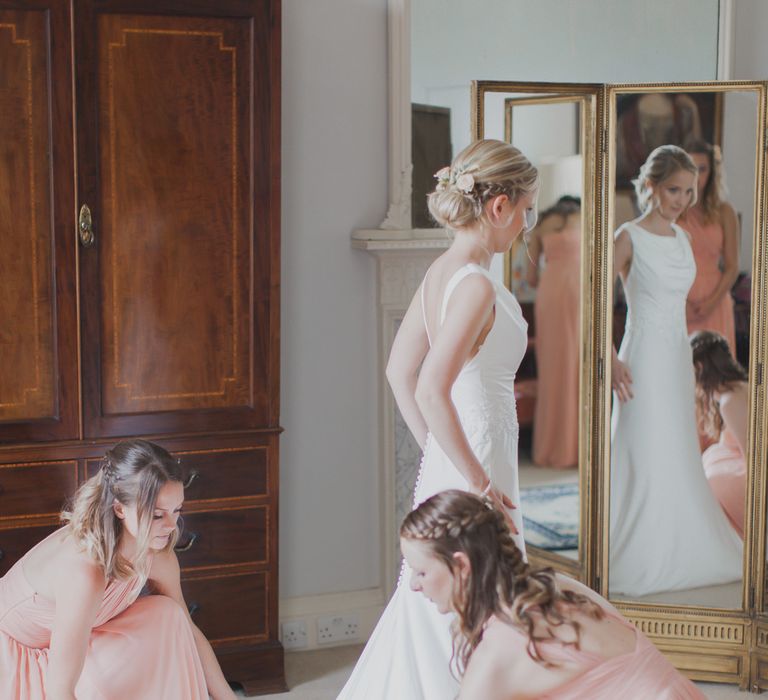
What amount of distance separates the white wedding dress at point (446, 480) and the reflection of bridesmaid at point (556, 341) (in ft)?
3.33

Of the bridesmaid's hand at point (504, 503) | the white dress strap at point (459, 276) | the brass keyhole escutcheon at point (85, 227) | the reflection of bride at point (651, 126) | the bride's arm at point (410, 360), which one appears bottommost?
the bridesmaid's hand at point (504, 503)

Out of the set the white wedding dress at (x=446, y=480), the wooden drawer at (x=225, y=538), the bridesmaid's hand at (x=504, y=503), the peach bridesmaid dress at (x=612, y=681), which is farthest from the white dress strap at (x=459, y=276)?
the wooden drawer at (x=225, y=538)

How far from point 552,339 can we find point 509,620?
1786 millimetres

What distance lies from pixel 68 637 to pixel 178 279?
3.94 feet

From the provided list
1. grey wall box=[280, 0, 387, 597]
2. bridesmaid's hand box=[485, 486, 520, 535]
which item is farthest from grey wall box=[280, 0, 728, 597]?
bridesmaid's hand box=[485, 486, 520, 535]

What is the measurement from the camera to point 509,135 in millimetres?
3416

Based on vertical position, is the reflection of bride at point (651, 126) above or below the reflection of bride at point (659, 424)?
above

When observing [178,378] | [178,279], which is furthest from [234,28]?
[178,378]

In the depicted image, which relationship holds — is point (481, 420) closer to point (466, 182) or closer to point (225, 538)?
point (466, 182)

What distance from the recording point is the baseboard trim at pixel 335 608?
151 inches

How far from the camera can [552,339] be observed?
355 centimetres

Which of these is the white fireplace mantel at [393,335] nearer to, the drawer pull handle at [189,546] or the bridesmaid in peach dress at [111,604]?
the drawer pull handle at [189,546]

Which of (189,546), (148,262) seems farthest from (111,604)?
(148,262)

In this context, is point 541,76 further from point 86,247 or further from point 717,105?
point 86,247
